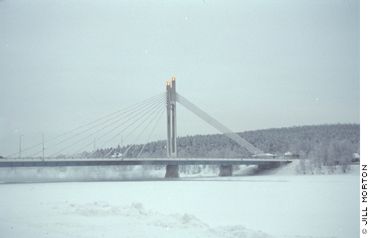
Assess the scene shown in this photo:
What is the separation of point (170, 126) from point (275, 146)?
28.4 ft

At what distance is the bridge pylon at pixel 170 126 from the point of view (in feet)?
95.6

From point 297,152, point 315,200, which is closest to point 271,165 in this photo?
point 297,152

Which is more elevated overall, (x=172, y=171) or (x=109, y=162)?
(x=109, y=162)

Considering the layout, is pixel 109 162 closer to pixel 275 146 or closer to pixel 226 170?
pixel 226 170

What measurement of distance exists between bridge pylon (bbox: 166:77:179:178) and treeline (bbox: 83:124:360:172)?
1.91 m

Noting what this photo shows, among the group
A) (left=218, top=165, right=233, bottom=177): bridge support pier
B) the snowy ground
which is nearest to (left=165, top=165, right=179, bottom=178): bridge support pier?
(left=218, top=165, right=233, bottom=177): bridge support pier

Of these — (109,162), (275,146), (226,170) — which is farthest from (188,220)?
(275,146)

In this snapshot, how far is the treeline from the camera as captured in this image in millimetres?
17744

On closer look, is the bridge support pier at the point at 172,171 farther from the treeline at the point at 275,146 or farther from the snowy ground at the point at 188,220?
the snowy ground at the point at 188,220

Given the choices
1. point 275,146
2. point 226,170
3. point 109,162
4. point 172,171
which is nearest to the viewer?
point 109,162

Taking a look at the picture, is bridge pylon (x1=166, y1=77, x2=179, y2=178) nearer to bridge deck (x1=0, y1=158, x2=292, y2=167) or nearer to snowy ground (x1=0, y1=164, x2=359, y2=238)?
bridge deck (x1=0, y1=158, x2=292, y2=167)

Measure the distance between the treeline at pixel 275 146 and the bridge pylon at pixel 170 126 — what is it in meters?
1.91

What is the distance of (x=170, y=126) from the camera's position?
29641 mm

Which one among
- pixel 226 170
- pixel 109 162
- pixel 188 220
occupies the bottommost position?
pixel 226 170
